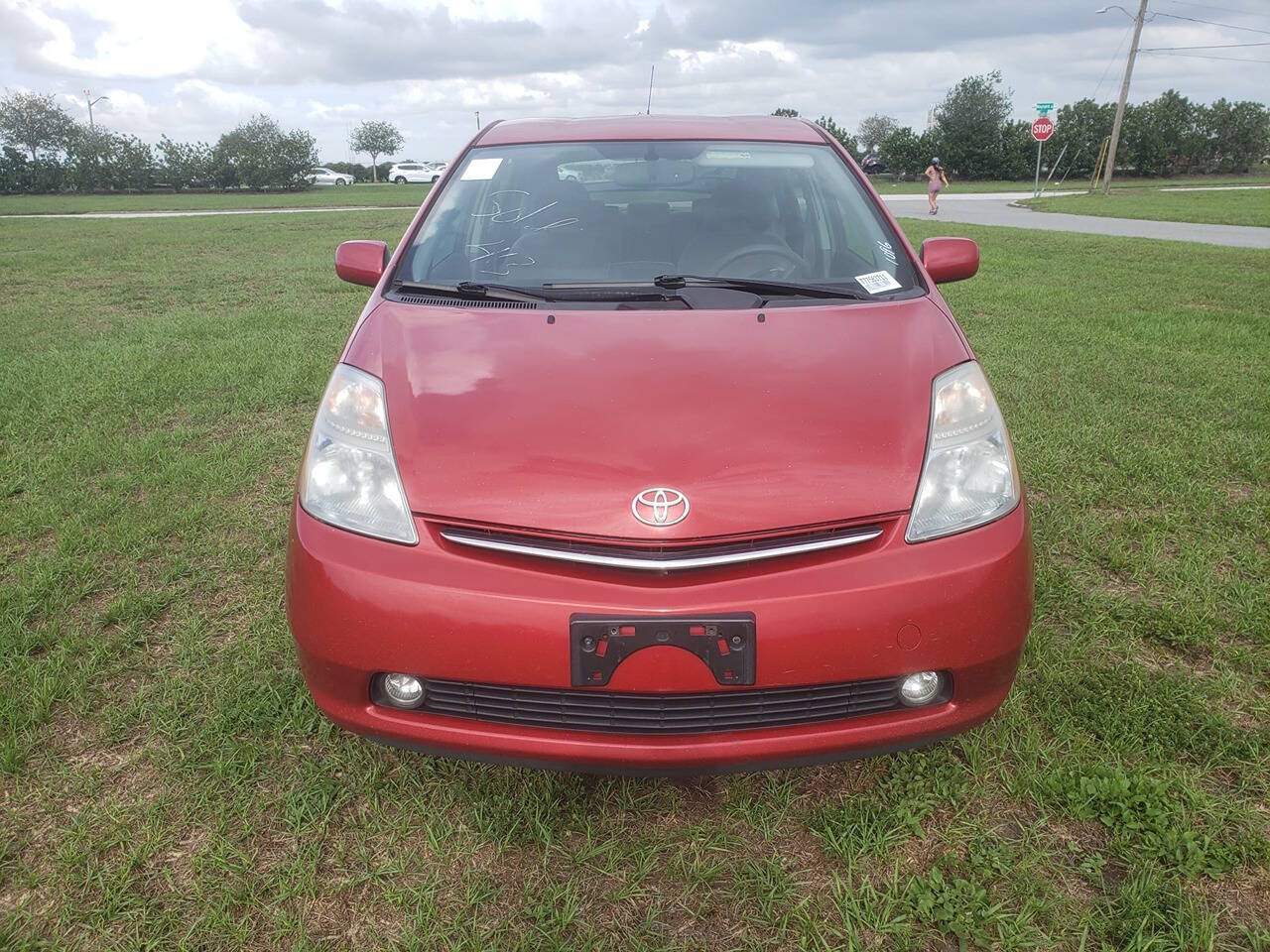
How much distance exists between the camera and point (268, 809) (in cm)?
204

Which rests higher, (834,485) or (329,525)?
(834,485)

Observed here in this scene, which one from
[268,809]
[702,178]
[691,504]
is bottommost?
[268,809]

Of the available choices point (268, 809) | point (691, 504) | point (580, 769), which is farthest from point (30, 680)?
point (691, 504)

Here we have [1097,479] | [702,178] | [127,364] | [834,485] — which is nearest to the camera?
[834,485]

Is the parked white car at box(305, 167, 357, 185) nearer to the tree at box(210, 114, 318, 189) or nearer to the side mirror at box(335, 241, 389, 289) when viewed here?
the tree at box(210, 114, 318, 189)

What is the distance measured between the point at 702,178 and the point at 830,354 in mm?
1117

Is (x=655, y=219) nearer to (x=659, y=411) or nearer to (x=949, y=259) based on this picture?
(x=949, y=259)

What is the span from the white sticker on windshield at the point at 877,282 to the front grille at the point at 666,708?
3.74 ft

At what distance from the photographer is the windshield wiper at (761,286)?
7.76 ft

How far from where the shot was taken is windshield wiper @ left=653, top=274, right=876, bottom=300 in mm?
2365

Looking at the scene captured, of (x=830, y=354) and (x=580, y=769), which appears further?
(x=830, y=354)

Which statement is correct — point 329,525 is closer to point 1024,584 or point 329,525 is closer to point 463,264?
point 463,264

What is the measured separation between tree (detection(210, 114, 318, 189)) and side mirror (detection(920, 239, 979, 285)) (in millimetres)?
45156

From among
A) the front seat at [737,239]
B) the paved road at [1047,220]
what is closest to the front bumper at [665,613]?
the front seat at [737,239]
